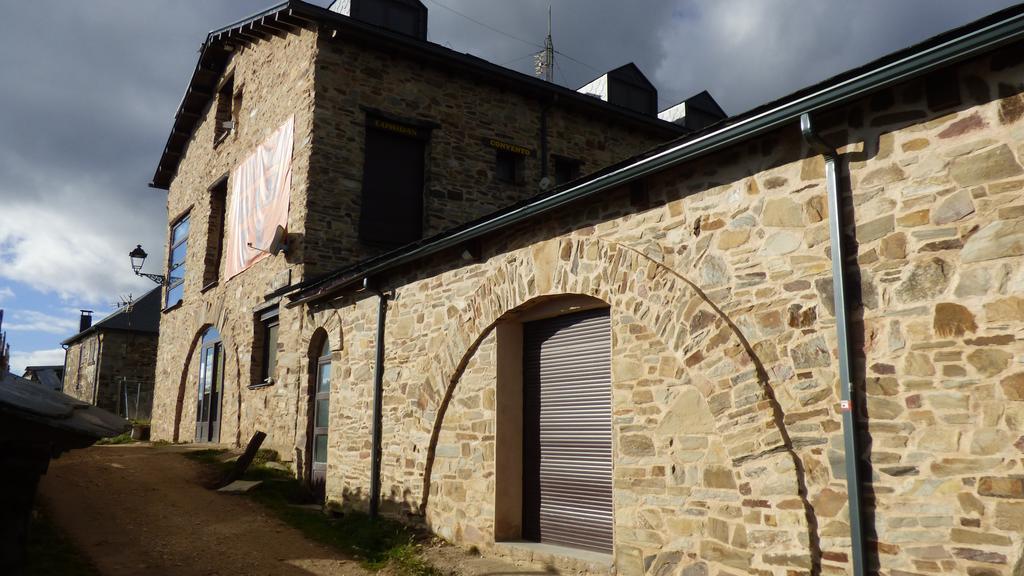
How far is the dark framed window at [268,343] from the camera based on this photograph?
13.4m

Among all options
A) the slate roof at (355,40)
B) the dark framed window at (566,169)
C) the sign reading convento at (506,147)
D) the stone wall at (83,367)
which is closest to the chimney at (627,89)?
the slate roof at (355,40)

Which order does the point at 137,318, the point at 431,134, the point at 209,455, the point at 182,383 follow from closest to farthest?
the point at 209,455 < the point at 431,134 < the point at 182,383 < the point at 137,318

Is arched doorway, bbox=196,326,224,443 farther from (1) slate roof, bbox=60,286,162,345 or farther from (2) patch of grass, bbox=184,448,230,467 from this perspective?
(1) slate roof, bbox=60,286,162,345

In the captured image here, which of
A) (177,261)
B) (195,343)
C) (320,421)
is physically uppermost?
(177,261)

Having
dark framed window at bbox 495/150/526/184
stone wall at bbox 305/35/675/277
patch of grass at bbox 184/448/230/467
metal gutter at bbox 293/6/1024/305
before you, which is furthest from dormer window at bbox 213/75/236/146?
metal gutter at bbox 293/6/1024/305

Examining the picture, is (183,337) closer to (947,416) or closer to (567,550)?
(567,550)

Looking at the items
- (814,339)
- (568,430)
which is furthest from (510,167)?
(814,339)

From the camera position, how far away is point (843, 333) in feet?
14.9

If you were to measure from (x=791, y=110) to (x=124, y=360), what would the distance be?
2707 centimetres

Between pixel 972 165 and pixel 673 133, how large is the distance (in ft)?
41.7

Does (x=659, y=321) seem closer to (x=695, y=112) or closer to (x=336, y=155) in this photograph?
(x=336, y=155)

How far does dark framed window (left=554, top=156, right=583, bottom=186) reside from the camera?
1488cm

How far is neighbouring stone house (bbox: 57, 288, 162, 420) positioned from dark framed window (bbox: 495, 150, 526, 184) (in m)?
16.6

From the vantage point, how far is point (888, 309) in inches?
175
